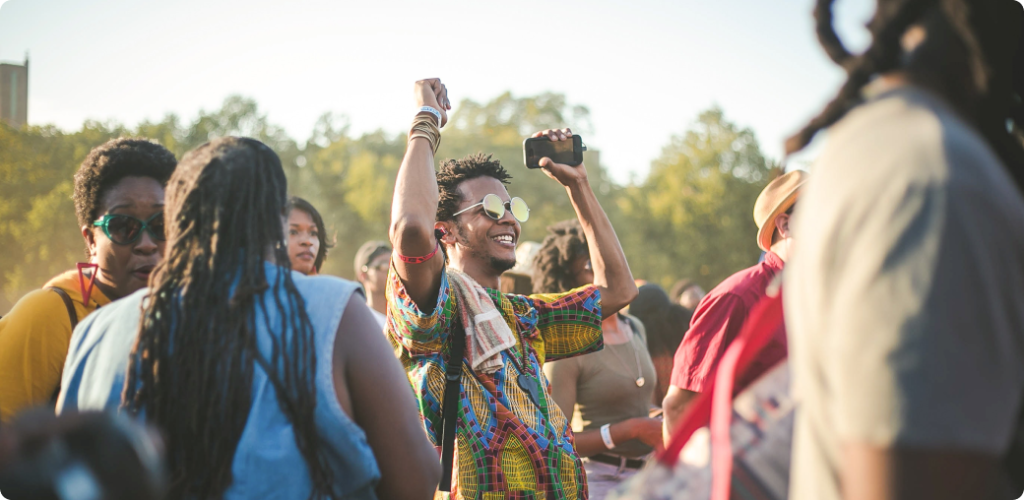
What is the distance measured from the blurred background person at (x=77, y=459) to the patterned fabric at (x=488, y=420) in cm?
184

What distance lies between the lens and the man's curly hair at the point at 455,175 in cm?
379

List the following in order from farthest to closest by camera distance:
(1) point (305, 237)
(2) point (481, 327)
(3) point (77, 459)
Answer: (1) point (305, 237), (2) point (481, 327), (3) point (77, 459)

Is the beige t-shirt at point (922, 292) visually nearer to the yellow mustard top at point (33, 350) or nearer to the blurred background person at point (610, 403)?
the yellow mustard top at point (33, 350)

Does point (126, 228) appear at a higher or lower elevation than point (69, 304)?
higher

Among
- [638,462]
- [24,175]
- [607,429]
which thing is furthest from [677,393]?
[24,175]

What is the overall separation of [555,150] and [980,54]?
109 inches

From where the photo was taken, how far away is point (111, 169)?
2734mm

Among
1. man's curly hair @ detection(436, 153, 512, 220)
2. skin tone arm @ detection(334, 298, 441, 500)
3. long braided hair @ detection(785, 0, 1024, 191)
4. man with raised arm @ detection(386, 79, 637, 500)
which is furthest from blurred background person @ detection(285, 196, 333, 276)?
long braided hair @ detection(785, 0, 1024, 191)

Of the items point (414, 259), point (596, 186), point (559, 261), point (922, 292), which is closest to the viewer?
point (922, 292)

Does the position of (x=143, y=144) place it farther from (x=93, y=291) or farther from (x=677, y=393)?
(x=677, y=393)

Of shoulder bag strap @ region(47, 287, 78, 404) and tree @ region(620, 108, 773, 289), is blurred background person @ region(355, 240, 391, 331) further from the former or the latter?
tree @ region(620, 108, 773, 289)

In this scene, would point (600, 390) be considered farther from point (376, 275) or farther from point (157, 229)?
point (376, 275)

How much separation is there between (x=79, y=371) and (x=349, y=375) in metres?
0.71

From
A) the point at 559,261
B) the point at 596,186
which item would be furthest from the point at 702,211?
the point at 559,261
